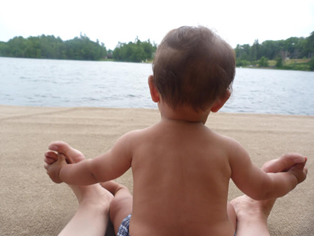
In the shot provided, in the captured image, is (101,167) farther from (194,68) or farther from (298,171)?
(298,171)

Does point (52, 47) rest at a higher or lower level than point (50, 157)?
higher

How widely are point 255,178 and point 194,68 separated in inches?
11.2

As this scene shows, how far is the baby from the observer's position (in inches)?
20.6

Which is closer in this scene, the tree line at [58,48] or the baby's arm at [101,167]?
the baby's arm at [101,167]

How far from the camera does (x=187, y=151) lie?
541 mm

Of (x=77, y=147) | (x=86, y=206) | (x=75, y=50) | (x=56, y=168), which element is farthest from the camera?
(x=75, y=50)

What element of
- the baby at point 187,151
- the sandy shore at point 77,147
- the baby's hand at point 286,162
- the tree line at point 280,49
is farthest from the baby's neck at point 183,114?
the tree line at point 280,49

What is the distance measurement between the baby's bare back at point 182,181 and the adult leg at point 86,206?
266mm

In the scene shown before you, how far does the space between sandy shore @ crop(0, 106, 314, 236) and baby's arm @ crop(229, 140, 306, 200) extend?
30 centimetres

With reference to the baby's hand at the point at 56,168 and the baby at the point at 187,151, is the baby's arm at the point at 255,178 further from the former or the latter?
the baby's hand at the point at 56,168

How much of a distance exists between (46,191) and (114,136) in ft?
2.43

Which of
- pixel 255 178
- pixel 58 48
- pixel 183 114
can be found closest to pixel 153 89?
pixel 183 114

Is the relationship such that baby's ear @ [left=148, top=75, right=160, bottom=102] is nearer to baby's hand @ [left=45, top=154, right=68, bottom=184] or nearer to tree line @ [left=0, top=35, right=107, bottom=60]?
baby's hand @ [left=45, top=154, right=68, bottom=184]

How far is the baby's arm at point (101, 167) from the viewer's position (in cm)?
59
